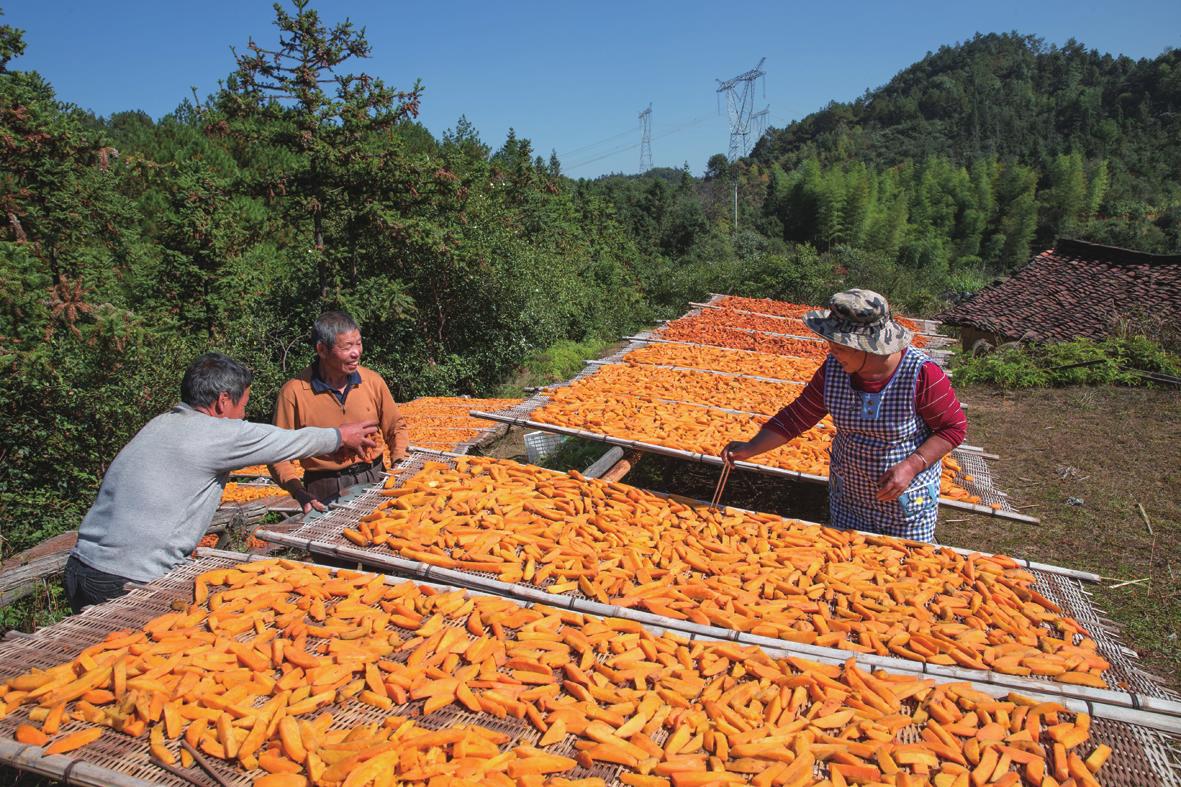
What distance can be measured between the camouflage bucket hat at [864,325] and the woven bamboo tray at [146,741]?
1.44m

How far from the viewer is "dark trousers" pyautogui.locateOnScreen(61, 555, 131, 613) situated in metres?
2.99

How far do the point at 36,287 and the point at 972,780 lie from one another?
14478 mm

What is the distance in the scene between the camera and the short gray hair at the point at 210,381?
302cm

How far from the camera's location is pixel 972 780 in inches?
81.5

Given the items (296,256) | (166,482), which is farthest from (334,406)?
(296,256)

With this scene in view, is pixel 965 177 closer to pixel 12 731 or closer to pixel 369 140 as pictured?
pixel 369 140

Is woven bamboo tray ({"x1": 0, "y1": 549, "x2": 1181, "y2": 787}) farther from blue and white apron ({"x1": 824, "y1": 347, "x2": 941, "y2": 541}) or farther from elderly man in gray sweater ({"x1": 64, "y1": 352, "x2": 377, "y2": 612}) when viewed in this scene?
blue and white apron ({"x1": 824, "y1": 347, "x2": 941, "y2": 541})

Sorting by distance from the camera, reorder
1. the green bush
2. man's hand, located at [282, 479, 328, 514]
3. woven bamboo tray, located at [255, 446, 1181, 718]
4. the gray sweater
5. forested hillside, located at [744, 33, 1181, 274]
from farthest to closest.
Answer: forested hillside, located at [744, 33, 1181, 274] < the green bush < man's hand, located at [282, 479, 328, 514] < the gray sweater < woven bamboo tray, located at [255, 446, 1181, 718]

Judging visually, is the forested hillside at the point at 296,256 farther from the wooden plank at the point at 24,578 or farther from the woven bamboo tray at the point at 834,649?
the woven bamboo tray at the point at 834,649

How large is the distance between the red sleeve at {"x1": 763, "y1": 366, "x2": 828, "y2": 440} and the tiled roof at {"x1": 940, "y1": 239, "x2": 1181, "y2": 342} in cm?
1456

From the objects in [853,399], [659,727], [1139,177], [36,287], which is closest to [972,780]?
[659,727]

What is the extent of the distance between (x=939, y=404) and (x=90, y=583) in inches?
159

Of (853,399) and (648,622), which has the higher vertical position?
(853,399)

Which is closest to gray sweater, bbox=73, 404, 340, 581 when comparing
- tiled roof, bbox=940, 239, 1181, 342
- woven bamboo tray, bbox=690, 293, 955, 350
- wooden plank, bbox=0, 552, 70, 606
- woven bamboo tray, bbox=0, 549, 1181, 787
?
woven bamboo tray, bbox=0, 549, 1181, 787
